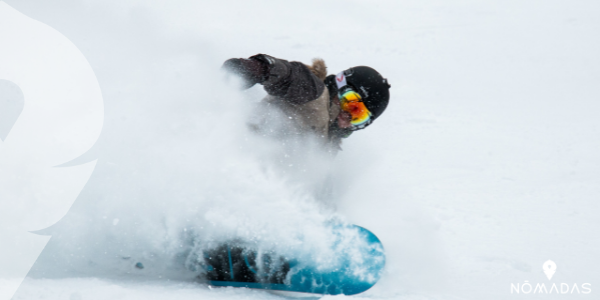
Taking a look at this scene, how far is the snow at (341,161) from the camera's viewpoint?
2064 mm

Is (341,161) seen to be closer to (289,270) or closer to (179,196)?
(289,270)

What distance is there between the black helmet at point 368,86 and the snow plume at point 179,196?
1.97 feet

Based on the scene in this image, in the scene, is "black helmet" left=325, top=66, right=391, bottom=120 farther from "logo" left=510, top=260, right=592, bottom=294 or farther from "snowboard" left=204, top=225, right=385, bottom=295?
"logo" left=510, top=260, right=592, bottom=294

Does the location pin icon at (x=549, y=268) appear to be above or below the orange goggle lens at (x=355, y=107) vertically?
below

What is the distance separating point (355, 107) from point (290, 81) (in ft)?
1.72

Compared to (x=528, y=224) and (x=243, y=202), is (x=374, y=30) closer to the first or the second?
(x=528, y=224)

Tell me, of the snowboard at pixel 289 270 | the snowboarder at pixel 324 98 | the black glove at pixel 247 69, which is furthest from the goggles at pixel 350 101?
the snowboard at pixel 289 270

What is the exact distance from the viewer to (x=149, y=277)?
2.08 meters

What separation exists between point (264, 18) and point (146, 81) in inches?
97.4

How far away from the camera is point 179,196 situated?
2076mm

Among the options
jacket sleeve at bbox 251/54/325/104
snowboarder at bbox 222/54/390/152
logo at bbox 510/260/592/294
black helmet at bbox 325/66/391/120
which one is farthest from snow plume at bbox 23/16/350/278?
logo at bbox 510/260/592/294

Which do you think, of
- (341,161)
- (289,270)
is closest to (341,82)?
(341,161)

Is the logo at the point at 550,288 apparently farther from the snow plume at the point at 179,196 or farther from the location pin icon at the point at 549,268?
the snow plume at the point at 179,196

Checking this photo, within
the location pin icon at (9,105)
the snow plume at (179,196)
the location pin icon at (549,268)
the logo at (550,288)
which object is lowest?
the logo at (550,288)
